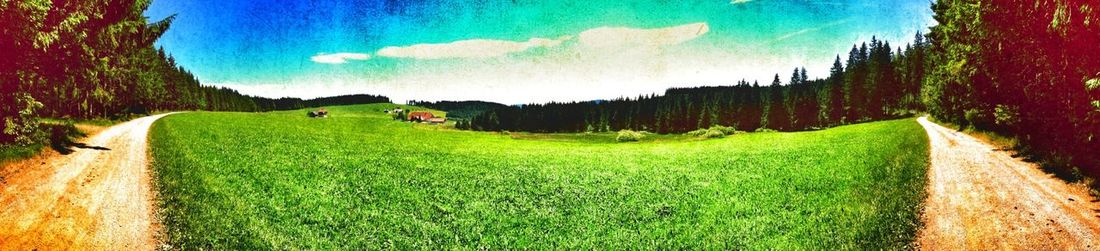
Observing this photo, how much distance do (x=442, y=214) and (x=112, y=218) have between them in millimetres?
8428

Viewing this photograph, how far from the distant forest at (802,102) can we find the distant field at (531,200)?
162 feet

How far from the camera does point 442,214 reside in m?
15.4

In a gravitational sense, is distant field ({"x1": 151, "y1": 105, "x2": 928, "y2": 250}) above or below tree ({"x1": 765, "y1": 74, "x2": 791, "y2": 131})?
below

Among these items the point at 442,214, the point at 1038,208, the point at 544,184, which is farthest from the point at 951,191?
the point at 442,214

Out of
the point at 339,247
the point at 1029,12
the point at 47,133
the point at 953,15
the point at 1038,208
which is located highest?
the point at 953,15

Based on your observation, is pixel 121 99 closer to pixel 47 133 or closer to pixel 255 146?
pixel 255 146

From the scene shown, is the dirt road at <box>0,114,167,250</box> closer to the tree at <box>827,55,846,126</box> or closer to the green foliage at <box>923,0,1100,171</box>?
the green foliage at <box>923,0,1100,171</box>

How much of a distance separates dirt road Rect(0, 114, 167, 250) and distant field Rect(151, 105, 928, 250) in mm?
675

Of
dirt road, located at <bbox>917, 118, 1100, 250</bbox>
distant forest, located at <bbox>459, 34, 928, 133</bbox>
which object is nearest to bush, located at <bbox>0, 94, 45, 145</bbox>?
dirt road, located at <bbox>917, 118, 1100, 250</bbox>

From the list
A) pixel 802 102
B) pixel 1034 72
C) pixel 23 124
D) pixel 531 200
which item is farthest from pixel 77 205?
pixel 802 102

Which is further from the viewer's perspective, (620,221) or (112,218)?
(620,221)

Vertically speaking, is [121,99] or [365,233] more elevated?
[121,99]

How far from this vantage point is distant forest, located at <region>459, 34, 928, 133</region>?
3179 inches

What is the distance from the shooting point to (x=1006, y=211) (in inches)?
521
